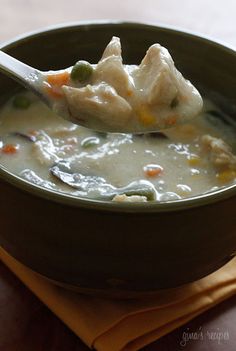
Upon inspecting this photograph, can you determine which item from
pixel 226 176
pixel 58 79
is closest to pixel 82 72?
pixel 58 79

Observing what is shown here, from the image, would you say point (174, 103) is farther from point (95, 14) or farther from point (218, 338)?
point (95, 14)

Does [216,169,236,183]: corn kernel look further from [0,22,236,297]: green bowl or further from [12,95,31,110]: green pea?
[12,95,31,110]: green pea

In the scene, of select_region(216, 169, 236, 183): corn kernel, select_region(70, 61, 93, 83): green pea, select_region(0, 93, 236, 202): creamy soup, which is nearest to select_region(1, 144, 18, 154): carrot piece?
select_region(0, 93, 236, 202): creamy soup

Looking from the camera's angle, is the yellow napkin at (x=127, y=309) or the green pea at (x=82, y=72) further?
the green pea at (x=82, y=72)

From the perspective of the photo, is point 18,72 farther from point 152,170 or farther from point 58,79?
point 152,170

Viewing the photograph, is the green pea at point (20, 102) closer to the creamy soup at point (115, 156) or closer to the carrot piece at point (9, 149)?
the creamy soup at point (115, 156)

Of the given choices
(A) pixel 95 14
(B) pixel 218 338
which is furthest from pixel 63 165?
(A) pixel 95 14

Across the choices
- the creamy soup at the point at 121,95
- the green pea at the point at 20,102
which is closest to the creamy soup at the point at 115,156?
the green pea at the point at 20,102
